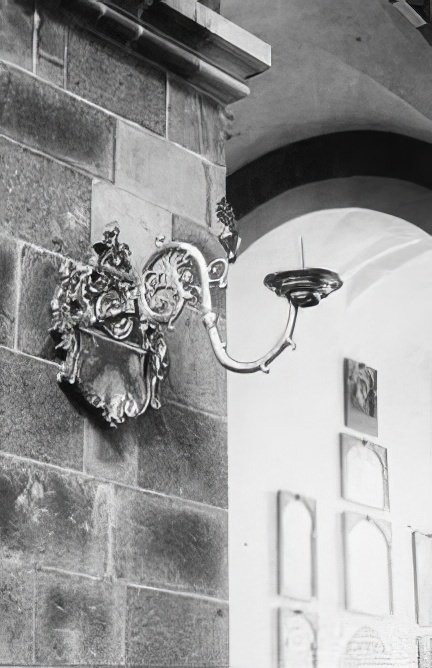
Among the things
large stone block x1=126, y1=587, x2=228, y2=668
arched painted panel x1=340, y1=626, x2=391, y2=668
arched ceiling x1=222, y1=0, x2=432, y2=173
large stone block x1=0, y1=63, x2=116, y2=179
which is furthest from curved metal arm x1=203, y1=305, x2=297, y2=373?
arched painted panel x1=340, y1=626, x2=391, y2=668

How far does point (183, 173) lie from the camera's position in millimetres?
3406

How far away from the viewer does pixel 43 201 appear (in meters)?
2.95

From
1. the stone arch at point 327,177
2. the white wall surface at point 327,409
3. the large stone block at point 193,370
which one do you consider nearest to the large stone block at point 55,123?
the large stone block at point 193,370

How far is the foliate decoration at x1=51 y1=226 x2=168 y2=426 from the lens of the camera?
2902 mm

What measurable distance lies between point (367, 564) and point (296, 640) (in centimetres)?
101

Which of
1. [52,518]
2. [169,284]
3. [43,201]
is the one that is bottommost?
[52,518]

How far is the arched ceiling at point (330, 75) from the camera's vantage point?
5691 mm

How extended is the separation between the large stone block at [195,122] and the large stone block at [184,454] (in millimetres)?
788

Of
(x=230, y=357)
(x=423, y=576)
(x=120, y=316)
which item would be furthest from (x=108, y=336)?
(x=423, y=576)

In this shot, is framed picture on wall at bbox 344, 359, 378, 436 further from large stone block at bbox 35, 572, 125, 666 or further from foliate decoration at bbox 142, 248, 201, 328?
large stone block at bbox 35, 572, 125, 666

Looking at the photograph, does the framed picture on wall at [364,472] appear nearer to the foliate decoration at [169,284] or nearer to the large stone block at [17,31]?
the foliate decoration at [169,284]

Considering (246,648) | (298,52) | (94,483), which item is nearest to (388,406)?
(246,648)

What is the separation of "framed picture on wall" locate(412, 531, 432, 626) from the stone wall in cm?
549

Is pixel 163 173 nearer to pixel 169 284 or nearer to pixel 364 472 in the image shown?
pixel 169 284
